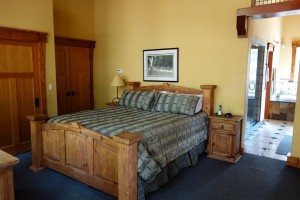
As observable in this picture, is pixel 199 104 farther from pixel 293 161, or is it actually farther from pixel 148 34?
pixel 148 34

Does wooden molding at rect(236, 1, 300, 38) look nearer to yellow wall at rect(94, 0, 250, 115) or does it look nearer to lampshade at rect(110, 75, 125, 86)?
yellow wall at rect(94, 0, 250, 115)

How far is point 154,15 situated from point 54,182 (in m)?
3.45

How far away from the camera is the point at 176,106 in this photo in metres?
3.99

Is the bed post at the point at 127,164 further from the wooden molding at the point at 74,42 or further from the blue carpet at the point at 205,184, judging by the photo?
the wooden molding at the point at 74,42

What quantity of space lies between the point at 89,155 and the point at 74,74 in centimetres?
283

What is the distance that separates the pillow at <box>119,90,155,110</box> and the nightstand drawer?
114 centimetres

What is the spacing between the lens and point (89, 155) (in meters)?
2.89

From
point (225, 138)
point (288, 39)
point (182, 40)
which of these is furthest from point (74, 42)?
point (288, 39)

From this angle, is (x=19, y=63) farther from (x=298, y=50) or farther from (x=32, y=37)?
(x=298, y=50)

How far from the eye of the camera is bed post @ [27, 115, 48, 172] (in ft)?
11.2

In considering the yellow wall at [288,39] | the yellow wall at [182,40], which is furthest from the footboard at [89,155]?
the yellow wall at [288,39]

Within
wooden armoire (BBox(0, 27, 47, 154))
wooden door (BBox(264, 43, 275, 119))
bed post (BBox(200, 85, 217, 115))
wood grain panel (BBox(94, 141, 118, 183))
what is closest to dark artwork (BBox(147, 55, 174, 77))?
bed post (BBox(200, 85, 217, 115))

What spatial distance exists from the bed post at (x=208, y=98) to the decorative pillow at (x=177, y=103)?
7.5 inches

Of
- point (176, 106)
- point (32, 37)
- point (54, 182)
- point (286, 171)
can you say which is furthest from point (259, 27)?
point (54, 182)
